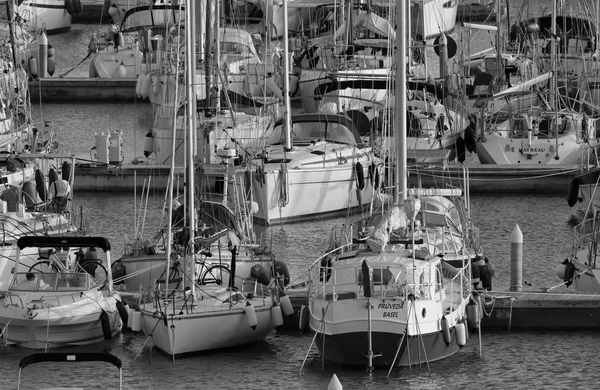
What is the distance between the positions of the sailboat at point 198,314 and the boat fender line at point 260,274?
1765mm

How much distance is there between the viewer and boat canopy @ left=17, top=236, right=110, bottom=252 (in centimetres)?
3884

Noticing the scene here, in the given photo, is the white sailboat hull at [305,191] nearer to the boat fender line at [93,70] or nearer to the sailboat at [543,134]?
the sailboat at [543,134]

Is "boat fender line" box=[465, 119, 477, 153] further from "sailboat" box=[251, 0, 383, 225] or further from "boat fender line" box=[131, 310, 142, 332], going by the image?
"boat fender line" box=[131, 310, 142, 332]

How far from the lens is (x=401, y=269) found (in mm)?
36406

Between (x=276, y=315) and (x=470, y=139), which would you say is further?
(x=470, y=139)

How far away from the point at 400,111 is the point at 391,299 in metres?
5.73

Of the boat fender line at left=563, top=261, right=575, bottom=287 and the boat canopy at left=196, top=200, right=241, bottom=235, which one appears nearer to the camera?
the boat fender line at left=563, top=261, right=575, bottom=287

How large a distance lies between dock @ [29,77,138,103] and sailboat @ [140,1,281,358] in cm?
3578

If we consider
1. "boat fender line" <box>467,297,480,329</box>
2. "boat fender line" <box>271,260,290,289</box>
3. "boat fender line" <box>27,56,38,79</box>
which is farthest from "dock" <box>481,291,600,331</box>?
"boat fender line" <box>27,56,38,79</box>

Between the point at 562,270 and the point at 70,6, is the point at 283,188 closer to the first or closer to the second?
the point at 562,270

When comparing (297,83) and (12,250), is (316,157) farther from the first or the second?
(297,83)

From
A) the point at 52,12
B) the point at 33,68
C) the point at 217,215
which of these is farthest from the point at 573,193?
the point at 52,12

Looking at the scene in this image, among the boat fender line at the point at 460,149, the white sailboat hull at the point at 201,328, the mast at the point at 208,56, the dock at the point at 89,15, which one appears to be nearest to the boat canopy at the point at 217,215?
the white sailboat hull at the point at 201,328

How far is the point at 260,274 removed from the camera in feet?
135
